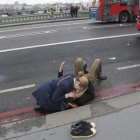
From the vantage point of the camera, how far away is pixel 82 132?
3.16 metres

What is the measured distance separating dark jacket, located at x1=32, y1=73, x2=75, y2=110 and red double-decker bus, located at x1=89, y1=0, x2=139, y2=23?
12761 millimetres

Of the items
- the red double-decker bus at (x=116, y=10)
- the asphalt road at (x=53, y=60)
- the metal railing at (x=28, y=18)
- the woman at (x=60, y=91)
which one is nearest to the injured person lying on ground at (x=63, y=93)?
the woman at (x=60, y=91)

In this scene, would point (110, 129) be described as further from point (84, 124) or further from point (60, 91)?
point (60, 91)

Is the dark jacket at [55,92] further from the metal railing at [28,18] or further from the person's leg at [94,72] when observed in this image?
the metal railing at [28,18]

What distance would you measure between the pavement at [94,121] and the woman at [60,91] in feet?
0.65

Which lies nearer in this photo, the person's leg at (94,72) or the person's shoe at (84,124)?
the person's shoe at (84,124)

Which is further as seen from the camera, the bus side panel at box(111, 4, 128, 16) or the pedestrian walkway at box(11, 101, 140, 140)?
the bus side panel at box(111, 4, 128, 16)

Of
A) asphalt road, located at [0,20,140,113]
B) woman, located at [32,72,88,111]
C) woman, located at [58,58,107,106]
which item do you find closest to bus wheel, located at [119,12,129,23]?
asphalt road, located at [0,20,140,113]

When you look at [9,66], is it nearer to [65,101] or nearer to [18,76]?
[18,76]

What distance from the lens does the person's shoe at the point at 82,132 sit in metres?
3.13

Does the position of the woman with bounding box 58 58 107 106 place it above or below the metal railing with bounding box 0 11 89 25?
below

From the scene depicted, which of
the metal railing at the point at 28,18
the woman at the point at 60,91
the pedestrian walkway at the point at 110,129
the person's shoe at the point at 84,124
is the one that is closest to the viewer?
the pedestrian walkway at the point at 110,129

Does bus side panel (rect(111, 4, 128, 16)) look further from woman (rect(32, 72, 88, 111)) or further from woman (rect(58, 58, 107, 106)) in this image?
woman (rect(32, 72, 88, 111))

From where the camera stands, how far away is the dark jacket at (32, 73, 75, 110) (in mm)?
3682
